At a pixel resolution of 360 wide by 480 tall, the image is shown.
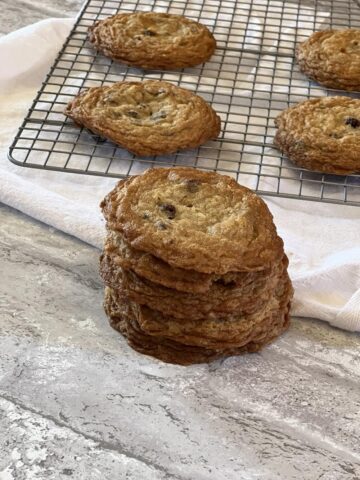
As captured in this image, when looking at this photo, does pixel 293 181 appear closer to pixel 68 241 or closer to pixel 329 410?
pixel 68 241

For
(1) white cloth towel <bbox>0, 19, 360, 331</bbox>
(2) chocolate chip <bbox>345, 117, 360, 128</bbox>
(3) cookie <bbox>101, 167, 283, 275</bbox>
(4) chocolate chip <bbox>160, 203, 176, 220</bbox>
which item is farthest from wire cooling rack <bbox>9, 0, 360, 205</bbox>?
(4) chocolate chip <bbox>160, 203, 176, 220</bbox>

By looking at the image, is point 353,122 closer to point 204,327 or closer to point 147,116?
point 147,116

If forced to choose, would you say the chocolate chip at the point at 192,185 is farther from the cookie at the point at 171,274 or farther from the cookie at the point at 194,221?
the cookie at the point at 171,274

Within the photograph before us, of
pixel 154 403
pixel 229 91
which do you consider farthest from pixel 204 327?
pixel 229 91

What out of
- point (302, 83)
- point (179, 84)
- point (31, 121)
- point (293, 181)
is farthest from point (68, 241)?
point (302, 83)

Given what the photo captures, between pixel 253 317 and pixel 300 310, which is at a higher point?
pixel 253 317
